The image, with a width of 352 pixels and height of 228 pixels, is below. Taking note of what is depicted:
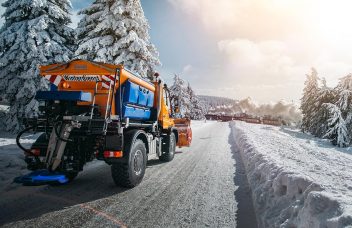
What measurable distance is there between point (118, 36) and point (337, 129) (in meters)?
23.9

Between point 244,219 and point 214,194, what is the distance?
5.18ft

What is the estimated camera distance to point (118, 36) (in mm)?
19812

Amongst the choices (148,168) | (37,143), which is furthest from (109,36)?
(37,143)

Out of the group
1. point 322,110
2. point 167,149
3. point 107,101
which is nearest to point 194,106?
point 322,110

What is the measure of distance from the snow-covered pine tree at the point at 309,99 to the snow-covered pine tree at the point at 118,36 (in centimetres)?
3306

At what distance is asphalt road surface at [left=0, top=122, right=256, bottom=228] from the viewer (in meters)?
5.10

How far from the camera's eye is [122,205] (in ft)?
19.6

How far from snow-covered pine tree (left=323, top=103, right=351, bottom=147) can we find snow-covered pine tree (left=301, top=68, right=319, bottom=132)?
13.1 m

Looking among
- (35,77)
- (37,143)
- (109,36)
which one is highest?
(109,36)

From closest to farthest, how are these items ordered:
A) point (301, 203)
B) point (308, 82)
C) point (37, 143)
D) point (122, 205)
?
point (301, 203) → point (122, 205) → point (37, 143) → point (308, 82)

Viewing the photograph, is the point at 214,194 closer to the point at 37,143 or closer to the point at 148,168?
the point at 148,168

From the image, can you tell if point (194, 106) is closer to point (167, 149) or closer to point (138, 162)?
point (167, 149)

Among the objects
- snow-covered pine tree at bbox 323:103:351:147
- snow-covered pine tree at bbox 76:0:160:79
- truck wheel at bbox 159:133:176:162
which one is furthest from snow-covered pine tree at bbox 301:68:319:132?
truck wheel at bbox 159:133:176:162

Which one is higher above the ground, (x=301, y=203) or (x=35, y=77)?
(x=35, y=77)
